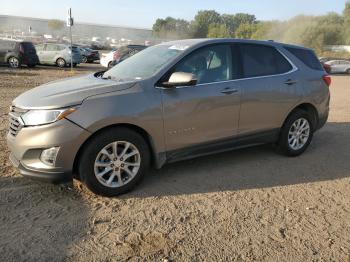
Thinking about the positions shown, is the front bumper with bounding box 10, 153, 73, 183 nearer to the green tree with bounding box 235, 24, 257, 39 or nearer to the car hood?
the car hood

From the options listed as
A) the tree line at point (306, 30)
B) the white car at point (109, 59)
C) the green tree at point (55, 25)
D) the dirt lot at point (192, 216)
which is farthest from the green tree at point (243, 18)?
the dirt lot at point (192, 216)

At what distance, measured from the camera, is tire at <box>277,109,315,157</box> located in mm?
5832

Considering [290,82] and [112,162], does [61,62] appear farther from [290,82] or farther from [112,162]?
[112,162]

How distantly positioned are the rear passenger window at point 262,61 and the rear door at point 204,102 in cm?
24

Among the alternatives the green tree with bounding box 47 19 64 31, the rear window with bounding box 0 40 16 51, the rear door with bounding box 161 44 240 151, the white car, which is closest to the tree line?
the green tree with bounding box 47 19 64 31

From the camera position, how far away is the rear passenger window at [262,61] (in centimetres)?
533

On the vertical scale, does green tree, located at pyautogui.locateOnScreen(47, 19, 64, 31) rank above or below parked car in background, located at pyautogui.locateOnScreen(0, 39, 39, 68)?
above

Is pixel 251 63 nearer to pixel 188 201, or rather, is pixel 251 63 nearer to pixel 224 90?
pixel 224 90

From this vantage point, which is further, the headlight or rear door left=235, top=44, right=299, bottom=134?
rear door left=235, top=44, right=299, bottom=134

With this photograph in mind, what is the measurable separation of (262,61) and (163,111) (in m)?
1.85

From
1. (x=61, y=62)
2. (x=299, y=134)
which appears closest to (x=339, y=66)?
(x=61, y=62)

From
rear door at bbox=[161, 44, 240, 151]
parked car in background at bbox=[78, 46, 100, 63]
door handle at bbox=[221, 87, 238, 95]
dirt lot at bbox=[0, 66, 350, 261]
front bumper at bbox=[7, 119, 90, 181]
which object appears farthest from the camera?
parked car in background at bbox=[78, 46, 100, 63]

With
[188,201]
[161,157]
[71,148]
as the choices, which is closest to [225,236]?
[188,201]

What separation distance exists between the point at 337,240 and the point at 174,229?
59.3 inches
